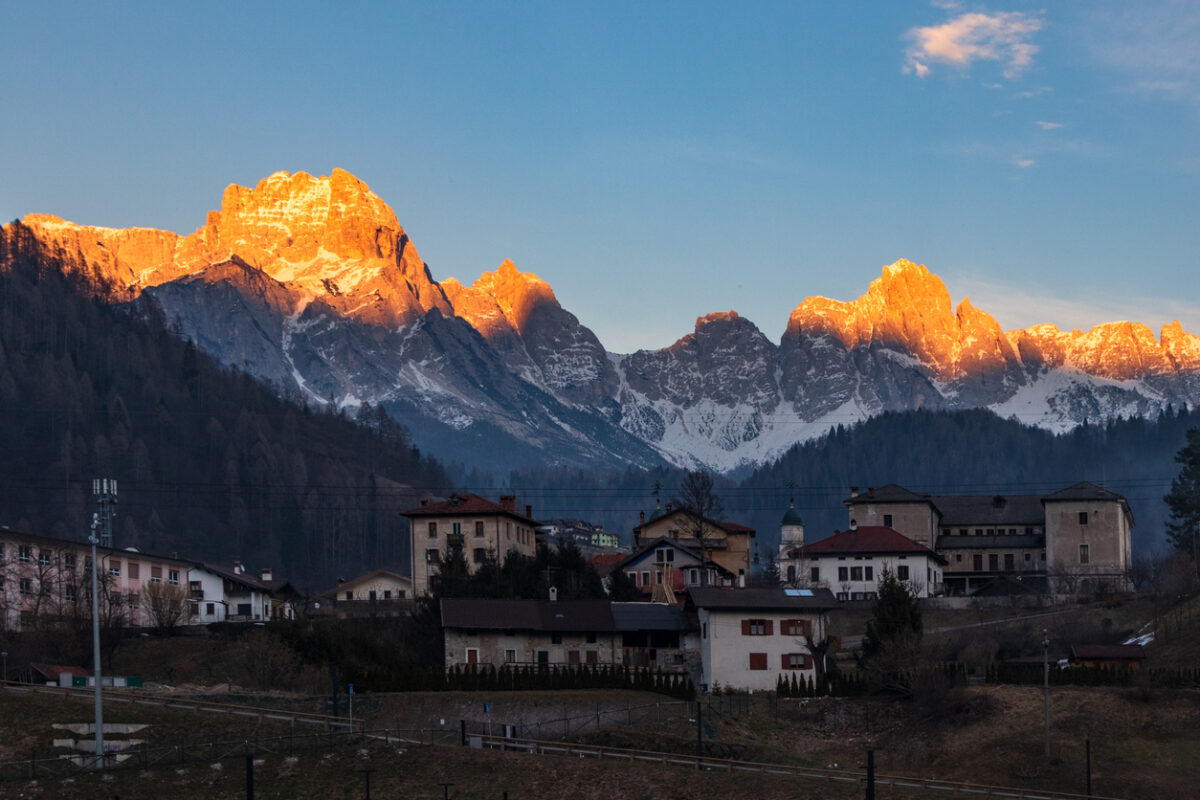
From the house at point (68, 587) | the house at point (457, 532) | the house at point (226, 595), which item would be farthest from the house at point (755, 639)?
the house at point (226, 595)

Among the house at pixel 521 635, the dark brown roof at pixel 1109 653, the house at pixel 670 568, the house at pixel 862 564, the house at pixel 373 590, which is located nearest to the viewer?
the dark brown roof at pixel 1109 653

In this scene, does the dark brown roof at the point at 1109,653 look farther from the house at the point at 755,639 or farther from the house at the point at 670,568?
the house at the point at 670,568

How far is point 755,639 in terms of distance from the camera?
10969cm

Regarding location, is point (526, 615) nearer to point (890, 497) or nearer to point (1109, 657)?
point (1109, 657)

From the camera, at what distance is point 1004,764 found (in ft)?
303

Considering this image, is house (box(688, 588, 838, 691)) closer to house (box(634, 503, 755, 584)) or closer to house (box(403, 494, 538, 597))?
house (box(403, 494, 538, 597))

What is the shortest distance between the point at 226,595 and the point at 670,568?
1481 inches

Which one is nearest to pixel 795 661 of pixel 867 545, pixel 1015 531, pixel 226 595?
pixel 867 545

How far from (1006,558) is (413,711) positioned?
93.1 meters

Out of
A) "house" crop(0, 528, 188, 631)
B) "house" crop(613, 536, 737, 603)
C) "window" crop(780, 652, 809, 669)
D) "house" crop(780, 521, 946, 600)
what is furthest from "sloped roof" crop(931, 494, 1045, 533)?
"house" crop(0, 528, 188, 631)

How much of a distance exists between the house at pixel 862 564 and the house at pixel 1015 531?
8.10m

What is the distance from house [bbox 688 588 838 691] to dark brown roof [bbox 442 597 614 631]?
693 centimetres

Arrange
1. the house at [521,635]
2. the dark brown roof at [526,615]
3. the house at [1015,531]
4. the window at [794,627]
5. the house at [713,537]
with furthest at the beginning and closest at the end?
the house at [1015,531] < the house at [713,537] < the dark brown roof at [526,615] < the house at [521,635] < the window at [794,627]

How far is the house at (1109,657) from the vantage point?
110188 millimetres
